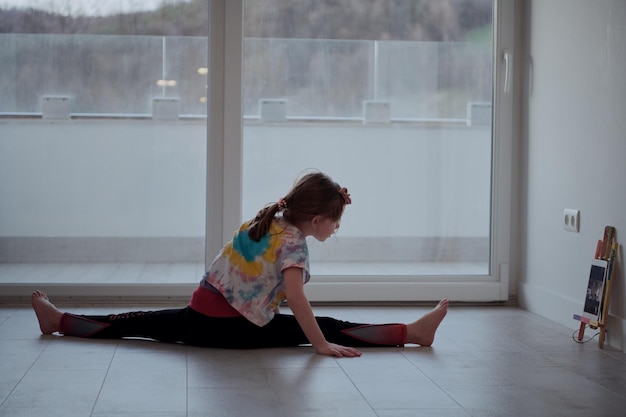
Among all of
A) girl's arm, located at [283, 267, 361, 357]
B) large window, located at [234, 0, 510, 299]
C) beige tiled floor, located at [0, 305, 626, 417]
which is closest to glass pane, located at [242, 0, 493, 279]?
large window, located at [234, 0, 510, 299]

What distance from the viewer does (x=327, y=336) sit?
298 cm

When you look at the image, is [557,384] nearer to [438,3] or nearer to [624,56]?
[624,56]

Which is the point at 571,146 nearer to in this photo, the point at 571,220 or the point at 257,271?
the point at 571,220

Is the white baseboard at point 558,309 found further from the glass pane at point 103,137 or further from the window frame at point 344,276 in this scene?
the glass pane at point 103,137

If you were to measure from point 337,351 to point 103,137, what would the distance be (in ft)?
5.66

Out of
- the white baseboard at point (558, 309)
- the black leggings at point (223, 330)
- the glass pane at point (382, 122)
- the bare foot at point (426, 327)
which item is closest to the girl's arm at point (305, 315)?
the black leggings at point (223, 330)

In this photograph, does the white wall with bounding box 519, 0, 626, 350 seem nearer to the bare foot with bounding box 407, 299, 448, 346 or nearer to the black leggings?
the bare foot with bounding box 407, 299, 448, 346

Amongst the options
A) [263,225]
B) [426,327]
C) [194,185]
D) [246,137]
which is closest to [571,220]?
[426,327]

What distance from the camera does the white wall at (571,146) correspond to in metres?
3.16

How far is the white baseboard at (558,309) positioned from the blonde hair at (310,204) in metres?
1.04

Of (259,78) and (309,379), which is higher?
(259,78)

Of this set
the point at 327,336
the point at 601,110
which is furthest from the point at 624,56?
the point at 327,336

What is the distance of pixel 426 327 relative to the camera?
300cm

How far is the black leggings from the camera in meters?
2.93
